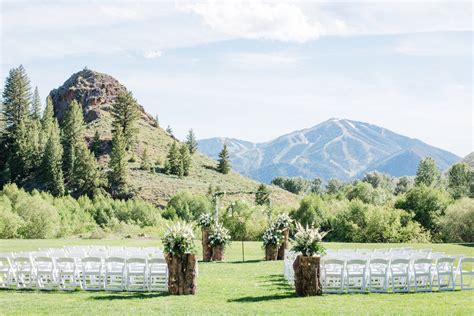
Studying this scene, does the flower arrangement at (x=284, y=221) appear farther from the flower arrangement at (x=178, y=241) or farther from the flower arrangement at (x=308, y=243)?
the flower arrangement at (x=178, y=241)

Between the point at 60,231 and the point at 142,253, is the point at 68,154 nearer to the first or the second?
the point at 60,231

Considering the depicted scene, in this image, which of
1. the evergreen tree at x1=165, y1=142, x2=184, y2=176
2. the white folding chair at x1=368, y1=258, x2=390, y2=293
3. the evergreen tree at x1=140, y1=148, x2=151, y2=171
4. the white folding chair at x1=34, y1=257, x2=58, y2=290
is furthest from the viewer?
the evergreen tree at x1=165, y1=142, x2=184, y2=176

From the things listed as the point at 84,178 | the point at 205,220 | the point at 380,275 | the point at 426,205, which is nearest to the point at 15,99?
the point at 84,178

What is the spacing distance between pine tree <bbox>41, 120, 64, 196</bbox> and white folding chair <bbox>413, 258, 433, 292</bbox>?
7011 cm

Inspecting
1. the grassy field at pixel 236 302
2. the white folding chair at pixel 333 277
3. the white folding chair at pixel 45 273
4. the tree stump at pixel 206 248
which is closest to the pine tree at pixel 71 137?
the tree stump at pixel 206 248

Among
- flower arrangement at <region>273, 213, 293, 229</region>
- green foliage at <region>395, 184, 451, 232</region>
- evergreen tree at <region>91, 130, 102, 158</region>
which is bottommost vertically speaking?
flower arrangement at <region>273, 213, 293, 229</region>

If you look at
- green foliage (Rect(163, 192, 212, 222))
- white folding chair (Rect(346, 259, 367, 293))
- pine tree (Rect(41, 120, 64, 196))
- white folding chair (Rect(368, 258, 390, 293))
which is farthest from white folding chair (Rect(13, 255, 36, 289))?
pine tree (Rect(41, 120, 64, 196))

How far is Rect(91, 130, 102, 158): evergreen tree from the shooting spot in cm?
10012

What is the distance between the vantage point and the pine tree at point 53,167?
79488 mm

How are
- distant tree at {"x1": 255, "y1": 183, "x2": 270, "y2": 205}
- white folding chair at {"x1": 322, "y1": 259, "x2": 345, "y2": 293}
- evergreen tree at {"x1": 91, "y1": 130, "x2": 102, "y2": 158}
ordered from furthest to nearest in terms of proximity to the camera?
evergreen tree at {"x1": 91, "y1": 130, "x2": 102, "y2": 158} → distant tree at {"x1": 255, "y1": 183, "x2": 270, "y2": 205} → white folding chair at {"x1": 322, "y1": 259, "x2": 345, "y2": 293}

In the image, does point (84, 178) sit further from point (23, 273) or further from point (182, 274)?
point (182, 274)

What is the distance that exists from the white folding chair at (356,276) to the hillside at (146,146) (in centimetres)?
7137

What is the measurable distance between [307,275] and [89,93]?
13341 centimetres

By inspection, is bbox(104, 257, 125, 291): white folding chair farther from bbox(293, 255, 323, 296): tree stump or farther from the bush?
the bush
